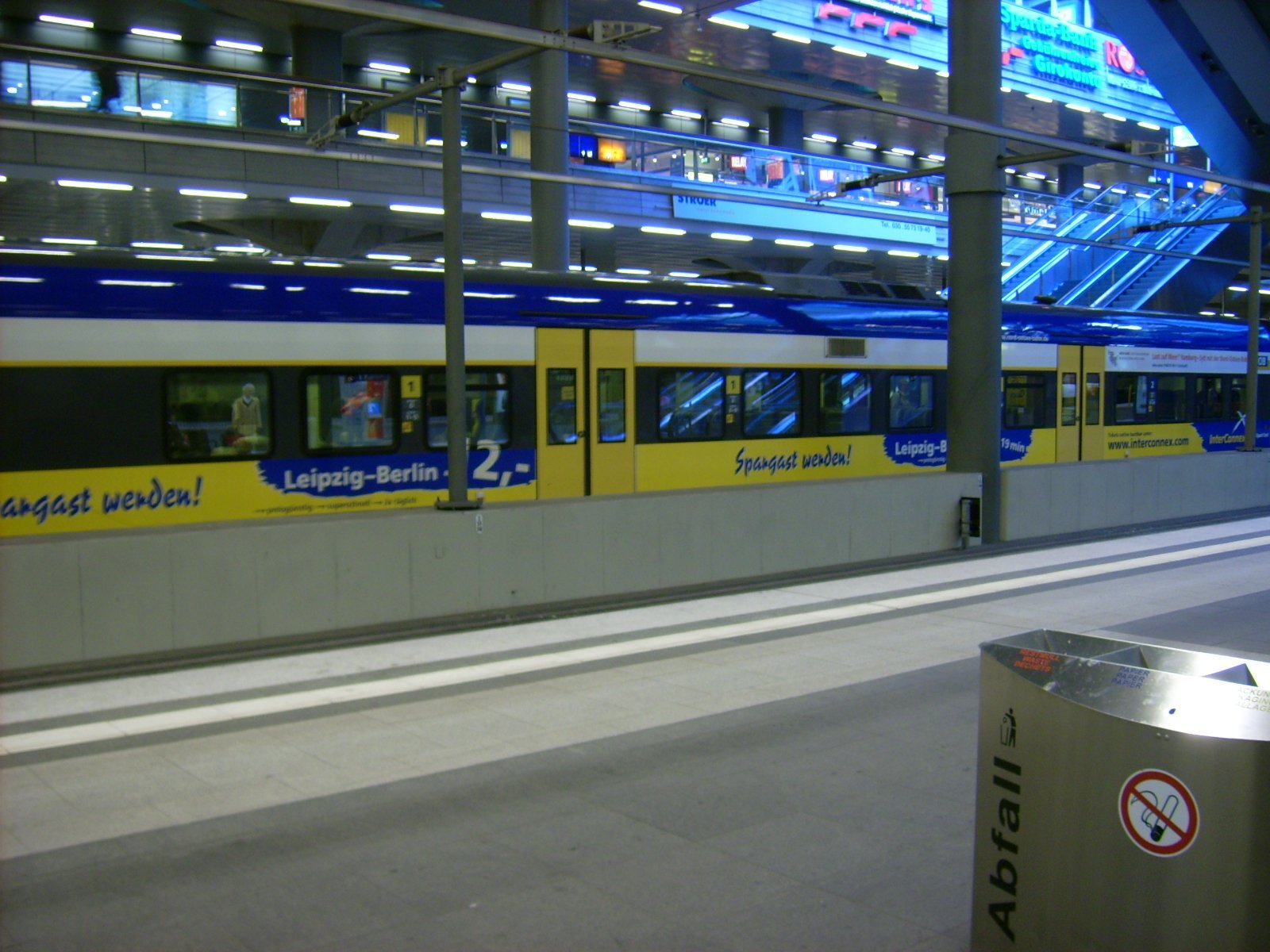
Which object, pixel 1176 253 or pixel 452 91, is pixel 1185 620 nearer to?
pixel 452 91

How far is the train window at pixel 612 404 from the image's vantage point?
15.8 metres

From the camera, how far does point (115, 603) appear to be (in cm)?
894

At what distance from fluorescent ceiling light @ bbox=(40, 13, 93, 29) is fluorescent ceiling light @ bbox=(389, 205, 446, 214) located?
13.2 meters

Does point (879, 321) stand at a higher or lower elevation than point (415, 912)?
higher

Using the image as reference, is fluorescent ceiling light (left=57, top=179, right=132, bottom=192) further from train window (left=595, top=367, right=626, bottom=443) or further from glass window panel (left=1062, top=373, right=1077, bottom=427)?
glass window panel (left=1062, top=373, right=1077, bottom=427)

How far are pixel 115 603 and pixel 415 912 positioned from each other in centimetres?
517

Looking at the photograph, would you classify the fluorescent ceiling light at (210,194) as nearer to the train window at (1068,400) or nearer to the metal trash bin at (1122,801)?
the train window at (1068,400)

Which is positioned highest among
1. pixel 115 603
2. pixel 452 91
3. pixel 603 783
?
pixel 452 91

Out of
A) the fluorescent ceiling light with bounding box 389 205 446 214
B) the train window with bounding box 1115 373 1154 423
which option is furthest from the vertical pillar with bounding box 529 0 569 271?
the train window with bounding box 1115 373 1154 423

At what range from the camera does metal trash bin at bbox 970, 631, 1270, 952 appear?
3.27m

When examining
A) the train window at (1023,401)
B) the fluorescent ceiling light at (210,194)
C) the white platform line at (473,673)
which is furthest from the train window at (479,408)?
the train window at (1023,401)

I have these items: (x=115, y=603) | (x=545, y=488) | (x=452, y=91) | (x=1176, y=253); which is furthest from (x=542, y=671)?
(x=1176, y=253)

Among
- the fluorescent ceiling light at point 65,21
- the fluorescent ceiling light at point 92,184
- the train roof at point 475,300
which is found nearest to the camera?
the train roof at point 475,300

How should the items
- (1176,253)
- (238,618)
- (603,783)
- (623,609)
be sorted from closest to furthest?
(603,783) → (238,618) → (623,609) → (1176,253)
